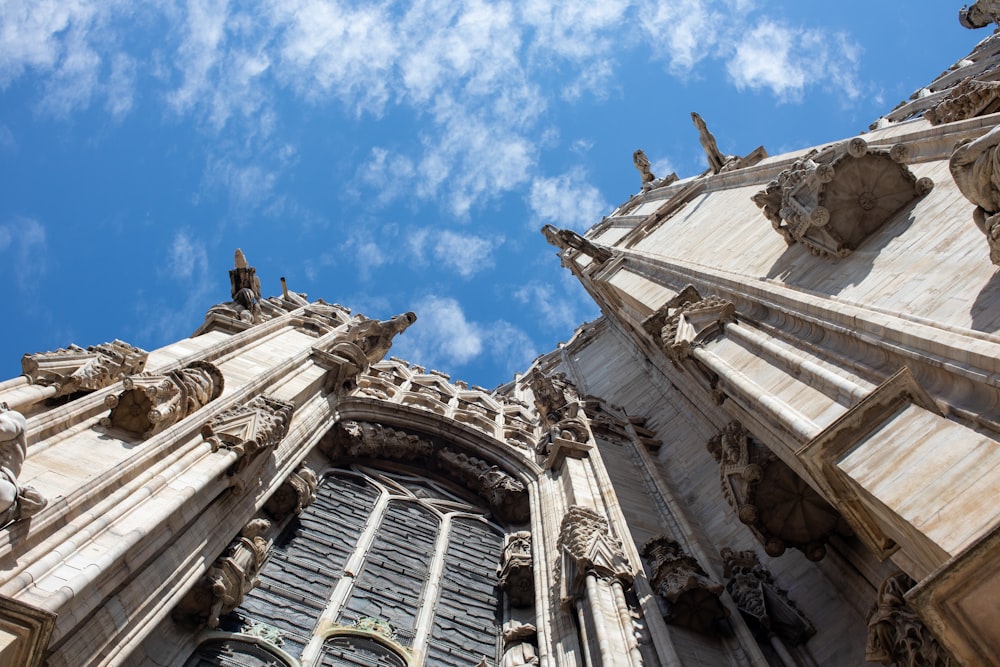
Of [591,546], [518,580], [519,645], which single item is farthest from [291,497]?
[591,546]

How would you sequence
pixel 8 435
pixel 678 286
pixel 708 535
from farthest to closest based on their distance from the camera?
pixel 678 286 → pixel 708 535 → pixel 8 435

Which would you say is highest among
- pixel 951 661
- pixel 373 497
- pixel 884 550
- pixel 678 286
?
pixel 678 286

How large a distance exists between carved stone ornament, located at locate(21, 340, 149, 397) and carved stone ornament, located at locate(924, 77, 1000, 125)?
10277 millimetres

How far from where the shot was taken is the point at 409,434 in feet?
44.2

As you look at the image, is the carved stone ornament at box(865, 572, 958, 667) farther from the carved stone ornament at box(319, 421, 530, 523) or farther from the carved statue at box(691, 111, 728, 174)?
the carved statue at box(691, 111, 728, 174)

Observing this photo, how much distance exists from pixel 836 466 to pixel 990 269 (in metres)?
2.06

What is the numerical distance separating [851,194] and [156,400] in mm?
7281

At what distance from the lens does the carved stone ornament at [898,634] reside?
516cm

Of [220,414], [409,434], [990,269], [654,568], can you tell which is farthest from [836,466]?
[409,434]

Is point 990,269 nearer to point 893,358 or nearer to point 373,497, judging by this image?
point 893,358

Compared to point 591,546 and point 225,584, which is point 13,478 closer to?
point 225,584

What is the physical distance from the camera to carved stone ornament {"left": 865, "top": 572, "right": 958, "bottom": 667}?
16.9 ft

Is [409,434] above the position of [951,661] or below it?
above

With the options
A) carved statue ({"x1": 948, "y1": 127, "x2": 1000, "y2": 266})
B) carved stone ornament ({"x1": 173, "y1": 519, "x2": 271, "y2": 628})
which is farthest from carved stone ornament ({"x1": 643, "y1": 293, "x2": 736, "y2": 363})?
carved stone ornament ({"x1": 173, "y1": 519, "x2": 271, "y2": 628})
